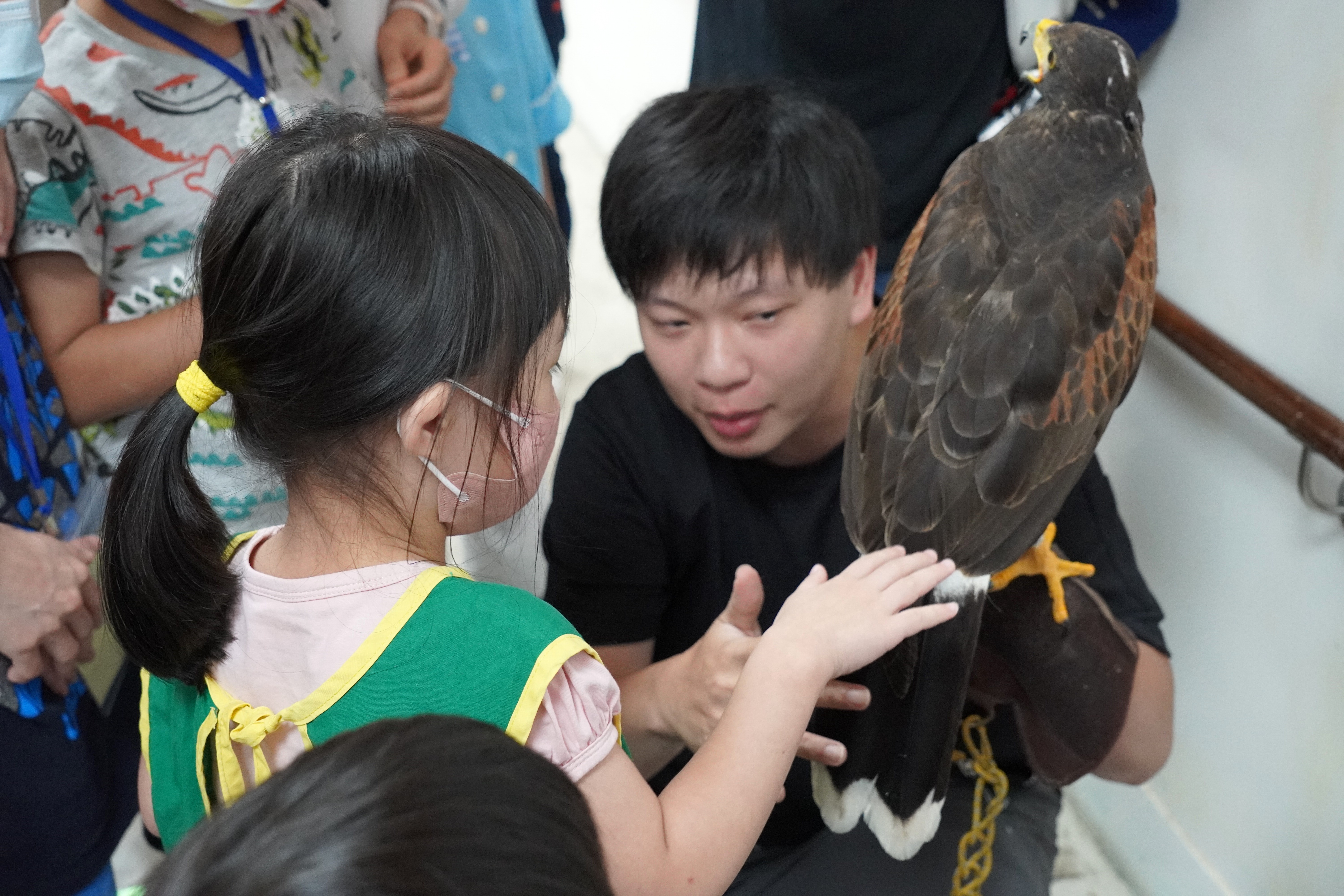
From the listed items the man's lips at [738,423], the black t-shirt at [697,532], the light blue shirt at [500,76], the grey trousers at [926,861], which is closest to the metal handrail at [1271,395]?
the black t-shirt at [697,532]

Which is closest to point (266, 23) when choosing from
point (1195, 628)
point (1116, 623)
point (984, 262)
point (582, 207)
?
point (984, 262)

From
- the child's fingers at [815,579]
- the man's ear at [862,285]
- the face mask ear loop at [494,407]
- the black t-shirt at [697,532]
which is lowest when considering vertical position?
the black t-shirt at [697,532]

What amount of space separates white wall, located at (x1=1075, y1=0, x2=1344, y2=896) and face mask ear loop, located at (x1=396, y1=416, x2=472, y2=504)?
1102mm

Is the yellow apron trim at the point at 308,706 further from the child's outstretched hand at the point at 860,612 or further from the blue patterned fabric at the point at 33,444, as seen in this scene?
the blue patterned fabric at the point at 33,444

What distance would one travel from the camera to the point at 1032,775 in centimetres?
127

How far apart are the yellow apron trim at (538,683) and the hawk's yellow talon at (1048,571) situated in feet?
1.61

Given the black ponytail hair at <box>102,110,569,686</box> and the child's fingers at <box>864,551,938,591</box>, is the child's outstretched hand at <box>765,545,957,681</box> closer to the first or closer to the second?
the child's fingers at <box>864,551,938,591</box>

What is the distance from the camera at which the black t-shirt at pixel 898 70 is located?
1.58 meters

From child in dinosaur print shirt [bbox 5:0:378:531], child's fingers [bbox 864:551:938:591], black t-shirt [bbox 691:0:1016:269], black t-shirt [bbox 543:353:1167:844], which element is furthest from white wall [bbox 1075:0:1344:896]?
child in dinosaur print shirt [bbox 5:0:378:531]

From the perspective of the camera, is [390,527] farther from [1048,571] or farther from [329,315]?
[1048,571]

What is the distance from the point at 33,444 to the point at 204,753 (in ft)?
1.42

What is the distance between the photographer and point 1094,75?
1.04 meters

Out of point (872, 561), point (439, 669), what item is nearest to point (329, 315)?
point (439, 669)

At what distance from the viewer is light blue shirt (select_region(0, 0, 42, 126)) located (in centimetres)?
91
